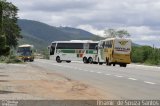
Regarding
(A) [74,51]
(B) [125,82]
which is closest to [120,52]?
(A) [74,51]

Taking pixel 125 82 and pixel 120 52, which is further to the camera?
pixel 120 52

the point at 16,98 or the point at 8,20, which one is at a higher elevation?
the point at 8,20

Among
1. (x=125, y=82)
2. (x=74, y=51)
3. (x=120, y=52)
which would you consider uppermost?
(x=74, y=51)

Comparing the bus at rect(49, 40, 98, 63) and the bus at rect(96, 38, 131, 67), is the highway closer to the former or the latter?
the bus at rect(96, 38, 131, 67)

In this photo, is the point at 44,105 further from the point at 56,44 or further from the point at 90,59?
the point at 56,44

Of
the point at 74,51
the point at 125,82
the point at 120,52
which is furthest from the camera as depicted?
the point at 74,51

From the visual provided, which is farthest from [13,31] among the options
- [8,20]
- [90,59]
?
[90,59]

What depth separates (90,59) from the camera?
3398 inches

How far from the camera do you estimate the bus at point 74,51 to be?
8688cm

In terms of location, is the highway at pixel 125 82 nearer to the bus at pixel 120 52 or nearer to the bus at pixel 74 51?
the bus at pixel 120 52

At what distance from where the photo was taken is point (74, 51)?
89.8 meters

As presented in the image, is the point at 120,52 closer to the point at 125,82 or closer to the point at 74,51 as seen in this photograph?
the point at 74,51

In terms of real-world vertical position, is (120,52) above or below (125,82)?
above

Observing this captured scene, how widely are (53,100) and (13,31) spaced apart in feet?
363
